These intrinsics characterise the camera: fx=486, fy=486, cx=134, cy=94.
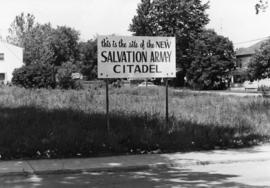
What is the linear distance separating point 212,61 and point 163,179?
215ft

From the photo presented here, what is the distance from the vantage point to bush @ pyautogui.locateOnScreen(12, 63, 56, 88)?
46750mm

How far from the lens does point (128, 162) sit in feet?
32.8

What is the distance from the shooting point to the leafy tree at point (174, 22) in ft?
264

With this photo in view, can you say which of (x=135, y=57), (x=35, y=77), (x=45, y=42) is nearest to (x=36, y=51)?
(x=45, y=42)

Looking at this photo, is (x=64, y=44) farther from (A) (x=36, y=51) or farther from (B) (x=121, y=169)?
(B) (x=121, y=169)

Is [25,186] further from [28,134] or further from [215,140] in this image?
[215,140]

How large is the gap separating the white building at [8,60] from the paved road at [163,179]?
57.5 meters

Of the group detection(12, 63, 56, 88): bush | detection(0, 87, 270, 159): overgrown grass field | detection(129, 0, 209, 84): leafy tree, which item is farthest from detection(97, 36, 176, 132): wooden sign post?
detection(129, 0, 209, 84): leafy tree

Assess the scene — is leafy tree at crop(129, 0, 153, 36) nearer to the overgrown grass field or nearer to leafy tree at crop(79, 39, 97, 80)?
leafy tree at crop(79, 39, 97, 80)

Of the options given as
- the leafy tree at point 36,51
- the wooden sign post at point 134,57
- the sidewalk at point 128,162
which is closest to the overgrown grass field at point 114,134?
the sidewalk at point 128,162

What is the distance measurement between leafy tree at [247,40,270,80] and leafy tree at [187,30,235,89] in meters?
10.8

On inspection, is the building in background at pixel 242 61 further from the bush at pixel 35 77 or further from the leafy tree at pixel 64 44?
the leafy tree at pixel 64 44

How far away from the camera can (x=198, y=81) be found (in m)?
75.0

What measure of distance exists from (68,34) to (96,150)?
104 metres
